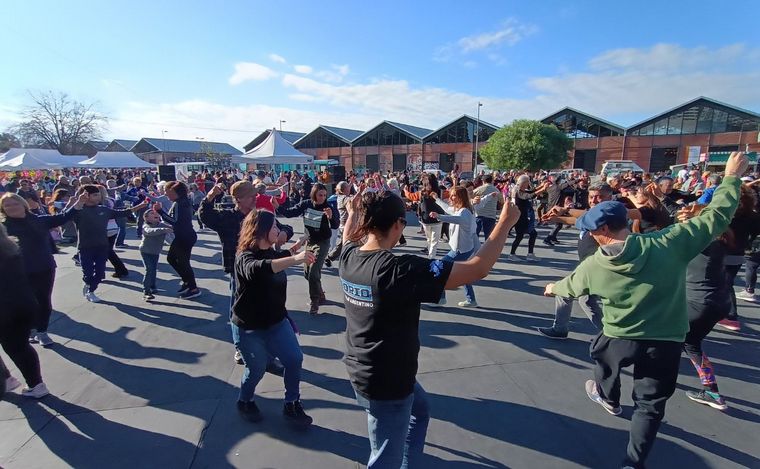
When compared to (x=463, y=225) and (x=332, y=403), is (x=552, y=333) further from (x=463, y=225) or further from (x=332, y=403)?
(x=332, y=403)

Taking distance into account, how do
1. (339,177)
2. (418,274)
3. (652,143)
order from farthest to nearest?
(652,143) < (339,177) < (418,274)

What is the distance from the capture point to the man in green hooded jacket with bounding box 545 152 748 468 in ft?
7.12

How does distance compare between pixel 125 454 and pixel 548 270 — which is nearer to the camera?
pixel 125 454

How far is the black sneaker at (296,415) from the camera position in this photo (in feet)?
9.35

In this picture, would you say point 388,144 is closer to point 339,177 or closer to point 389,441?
point 339,177

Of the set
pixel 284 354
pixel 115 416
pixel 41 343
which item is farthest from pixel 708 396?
pixel 41 343

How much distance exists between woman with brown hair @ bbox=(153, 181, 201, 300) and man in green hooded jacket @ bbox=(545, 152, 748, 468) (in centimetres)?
532

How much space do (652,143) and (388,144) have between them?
97.8ft

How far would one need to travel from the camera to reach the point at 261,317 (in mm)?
2703

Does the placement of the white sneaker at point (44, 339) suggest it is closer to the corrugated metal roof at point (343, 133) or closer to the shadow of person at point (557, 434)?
the shadow of person at point (557, 434)

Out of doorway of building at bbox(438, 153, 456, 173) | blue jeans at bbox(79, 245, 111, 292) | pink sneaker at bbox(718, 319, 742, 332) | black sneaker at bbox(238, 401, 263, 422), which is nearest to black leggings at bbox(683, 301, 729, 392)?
pink sneaker at bbox(718, 319, 742, 332)

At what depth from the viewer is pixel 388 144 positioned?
163 ft

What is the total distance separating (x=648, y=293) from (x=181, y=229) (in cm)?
582

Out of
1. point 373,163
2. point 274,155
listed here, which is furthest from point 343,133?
point 274,155
